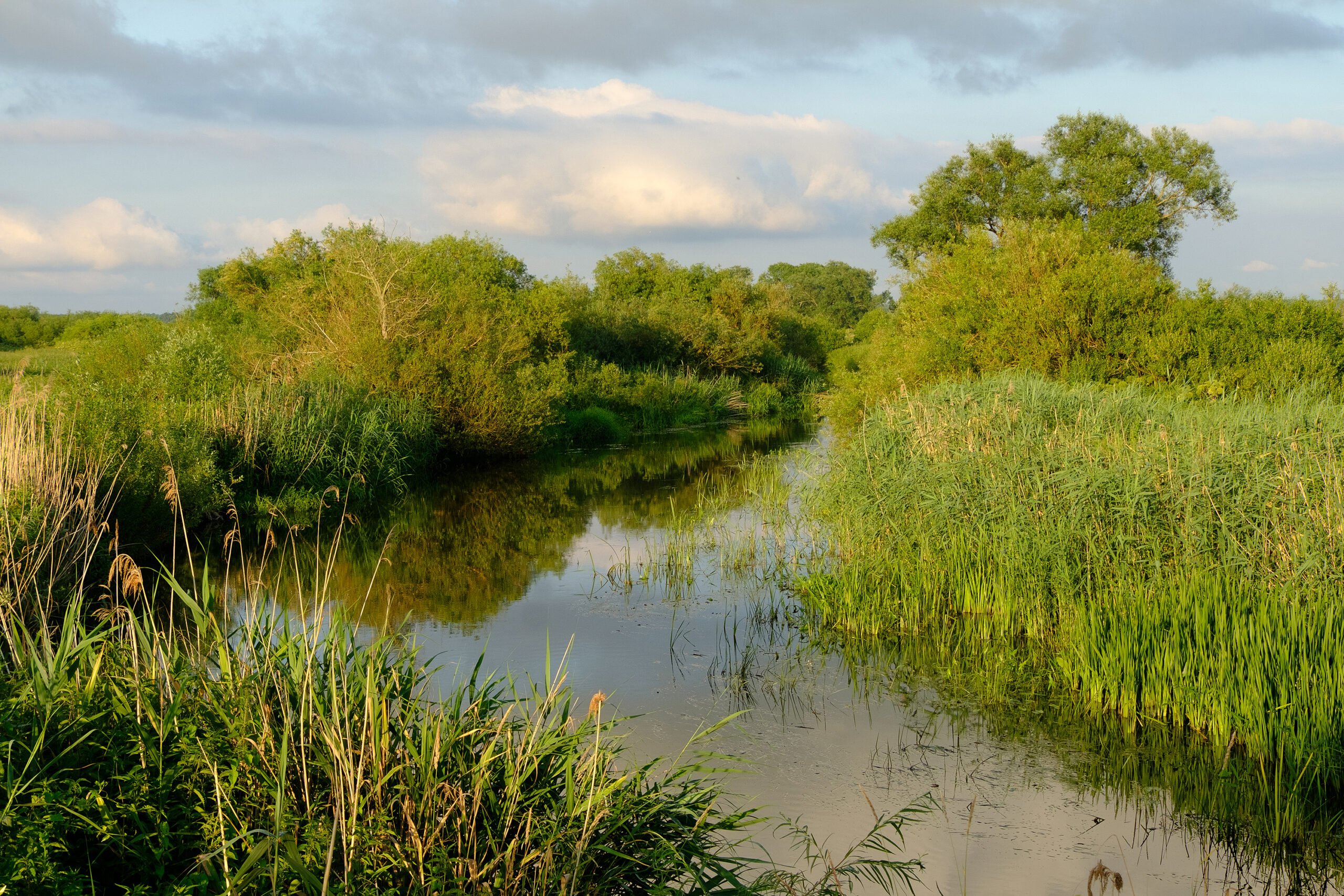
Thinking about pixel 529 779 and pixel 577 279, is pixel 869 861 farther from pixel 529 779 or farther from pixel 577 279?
pixel 577 279

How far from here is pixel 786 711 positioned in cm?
725

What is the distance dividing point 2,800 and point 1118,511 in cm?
767

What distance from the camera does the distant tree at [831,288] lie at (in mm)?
86750

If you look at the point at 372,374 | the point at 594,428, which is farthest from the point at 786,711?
the point at 594,428

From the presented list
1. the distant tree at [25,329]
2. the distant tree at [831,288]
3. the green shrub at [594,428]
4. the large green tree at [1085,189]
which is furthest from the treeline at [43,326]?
the distant tree at [831,288]

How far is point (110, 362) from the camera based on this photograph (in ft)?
66.8

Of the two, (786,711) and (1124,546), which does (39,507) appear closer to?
(786,711)

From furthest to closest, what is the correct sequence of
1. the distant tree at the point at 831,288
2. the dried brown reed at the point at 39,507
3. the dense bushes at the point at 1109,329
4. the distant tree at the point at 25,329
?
1. the distant tree at the point at 831,288
2. the distant tree at the point at 25,329
3. the dense bushes at the point at 1109,329
4. the dried brown reed at the point at 39,507

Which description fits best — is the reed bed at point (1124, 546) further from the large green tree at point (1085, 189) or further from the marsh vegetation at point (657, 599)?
the large green tree at point (1085, 189)

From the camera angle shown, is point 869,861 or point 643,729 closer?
point 869,861

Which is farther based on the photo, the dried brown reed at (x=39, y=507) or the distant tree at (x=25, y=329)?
the distant tree at (x=25, y=329)

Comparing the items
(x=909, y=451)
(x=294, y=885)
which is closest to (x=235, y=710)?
(x=294, y=885)

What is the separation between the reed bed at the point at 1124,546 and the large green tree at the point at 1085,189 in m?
23.4

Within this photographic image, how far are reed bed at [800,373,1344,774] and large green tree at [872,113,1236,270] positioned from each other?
76.7 feet
